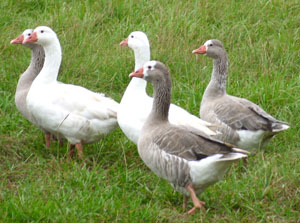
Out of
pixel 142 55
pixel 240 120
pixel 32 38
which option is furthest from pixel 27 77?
pixel 240 120

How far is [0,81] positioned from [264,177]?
4334 mm

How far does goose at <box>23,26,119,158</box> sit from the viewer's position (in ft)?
23.2

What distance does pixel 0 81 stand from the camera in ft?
29.1

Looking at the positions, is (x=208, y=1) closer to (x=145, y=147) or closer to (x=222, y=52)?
(x=222, y=52)

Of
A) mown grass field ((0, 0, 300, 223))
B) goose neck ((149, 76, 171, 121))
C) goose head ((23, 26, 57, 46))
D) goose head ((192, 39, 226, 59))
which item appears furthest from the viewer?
goose head ((192, 39, 226, 59))

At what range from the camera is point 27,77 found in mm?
8094

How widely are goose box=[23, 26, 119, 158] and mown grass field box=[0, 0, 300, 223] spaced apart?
0.91 ft

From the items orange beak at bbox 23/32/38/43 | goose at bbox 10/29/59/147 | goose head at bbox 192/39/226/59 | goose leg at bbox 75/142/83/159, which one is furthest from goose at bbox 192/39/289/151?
orange beak at bbox 23/32/38/43

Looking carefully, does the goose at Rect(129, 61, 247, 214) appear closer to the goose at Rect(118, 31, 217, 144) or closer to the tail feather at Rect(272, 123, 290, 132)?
the goose at Rect(118, 31, 217, 144)

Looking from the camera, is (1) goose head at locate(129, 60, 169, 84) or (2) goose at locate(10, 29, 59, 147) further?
(2) goose at locate(10, 29, 59, 147)

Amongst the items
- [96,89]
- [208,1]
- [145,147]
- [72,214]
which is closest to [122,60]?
[96,89]

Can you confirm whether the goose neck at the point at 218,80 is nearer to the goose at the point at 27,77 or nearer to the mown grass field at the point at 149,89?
the mown grass field at the point at 149,89

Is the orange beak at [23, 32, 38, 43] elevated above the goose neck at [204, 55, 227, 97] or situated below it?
above

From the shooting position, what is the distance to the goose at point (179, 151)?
571 centimetres
